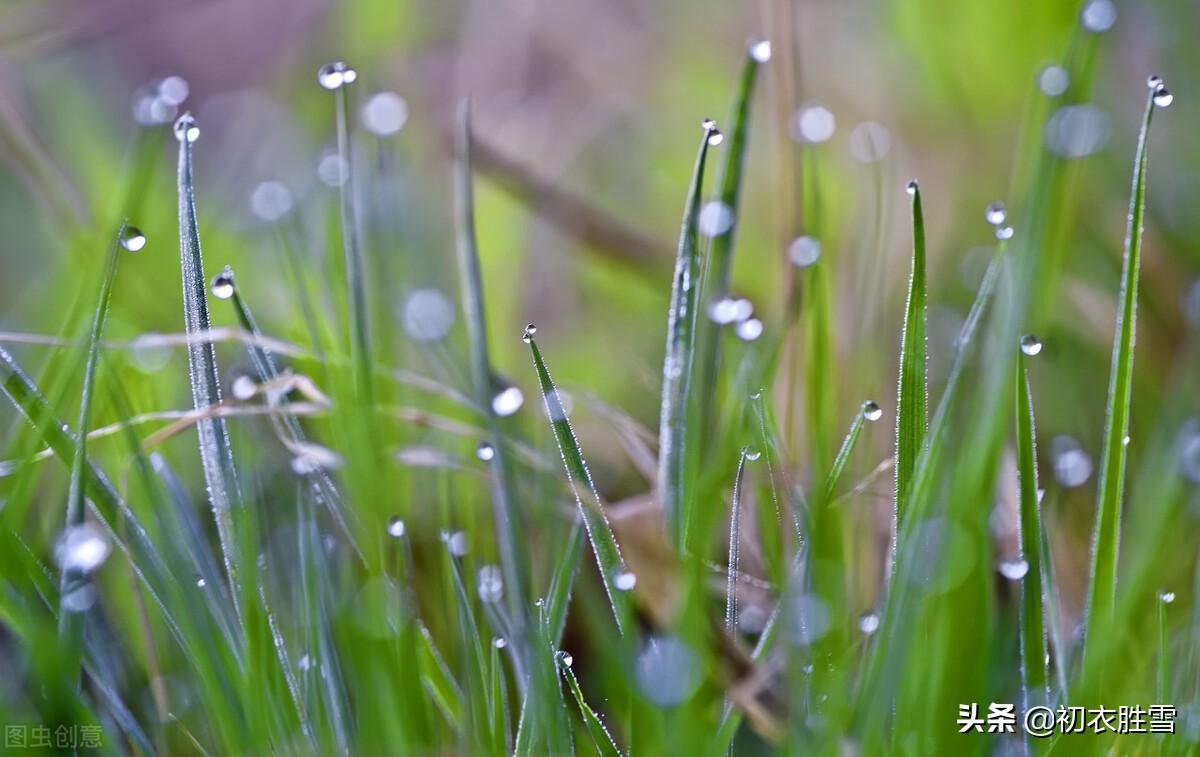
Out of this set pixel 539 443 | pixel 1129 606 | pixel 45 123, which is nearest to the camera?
pixel 1129 606

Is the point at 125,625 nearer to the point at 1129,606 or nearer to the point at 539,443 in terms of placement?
the point at 539,443

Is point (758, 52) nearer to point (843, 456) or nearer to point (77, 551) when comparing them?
point (843, 456)

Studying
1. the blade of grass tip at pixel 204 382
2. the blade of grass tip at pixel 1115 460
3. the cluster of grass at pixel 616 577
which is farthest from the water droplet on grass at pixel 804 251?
the blade of grass tip at pixel 204 382

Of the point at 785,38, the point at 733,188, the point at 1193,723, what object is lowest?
the point at 1193,723

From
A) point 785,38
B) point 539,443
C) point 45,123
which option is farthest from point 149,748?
point 45,123

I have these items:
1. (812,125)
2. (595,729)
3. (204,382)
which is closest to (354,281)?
(204,382)

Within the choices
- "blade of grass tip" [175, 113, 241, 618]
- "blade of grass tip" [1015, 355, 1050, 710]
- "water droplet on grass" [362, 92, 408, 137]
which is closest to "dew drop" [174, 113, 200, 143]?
"blade of grass tip" [175, 113, 241, 618]
